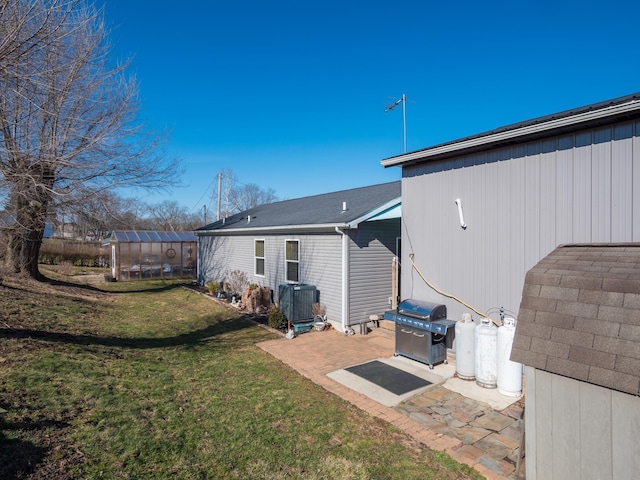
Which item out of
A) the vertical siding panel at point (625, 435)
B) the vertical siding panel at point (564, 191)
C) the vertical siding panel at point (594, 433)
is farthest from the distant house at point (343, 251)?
the vertical siding panel at point (625, 435)

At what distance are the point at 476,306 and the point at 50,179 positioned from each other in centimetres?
967

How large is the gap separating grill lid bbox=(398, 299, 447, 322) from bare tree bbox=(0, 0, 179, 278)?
6.85 m

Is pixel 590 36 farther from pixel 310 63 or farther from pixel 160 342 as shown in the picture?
pixel 160 342

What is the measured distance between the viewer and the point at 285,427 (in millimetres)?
4293

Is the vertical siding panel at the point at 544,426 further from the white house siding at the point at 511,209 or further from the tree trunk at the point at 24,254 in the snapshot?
the tree trunk at the point at 24,254

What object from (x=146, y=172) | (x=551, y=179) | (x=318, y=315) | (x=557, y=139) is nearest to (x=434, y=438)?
(x=551, y=179)

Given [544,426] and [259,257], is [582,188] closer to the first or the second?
[544,426]

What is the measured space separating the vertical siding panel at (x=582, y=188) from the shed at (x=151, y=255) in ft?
61.9

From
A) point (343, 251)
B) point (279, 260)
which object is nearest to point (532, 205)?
point (343, 251)

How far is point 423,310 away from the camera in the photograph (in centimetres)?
650

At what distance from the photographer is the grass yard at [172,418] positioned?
341cm

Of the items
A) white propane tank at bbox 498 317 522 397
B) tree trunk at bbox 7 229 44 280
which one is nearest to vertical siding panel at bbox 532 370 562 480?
white propane tank at bbox 498 317 522 397

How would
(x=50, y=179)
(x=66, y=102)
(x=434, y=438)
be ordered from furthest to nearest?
(x=50, y=179)
(x=66, y=102)
(x=434, y=438)

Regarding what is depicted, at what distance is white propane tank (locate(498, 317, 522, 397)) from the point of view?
17.0ft
